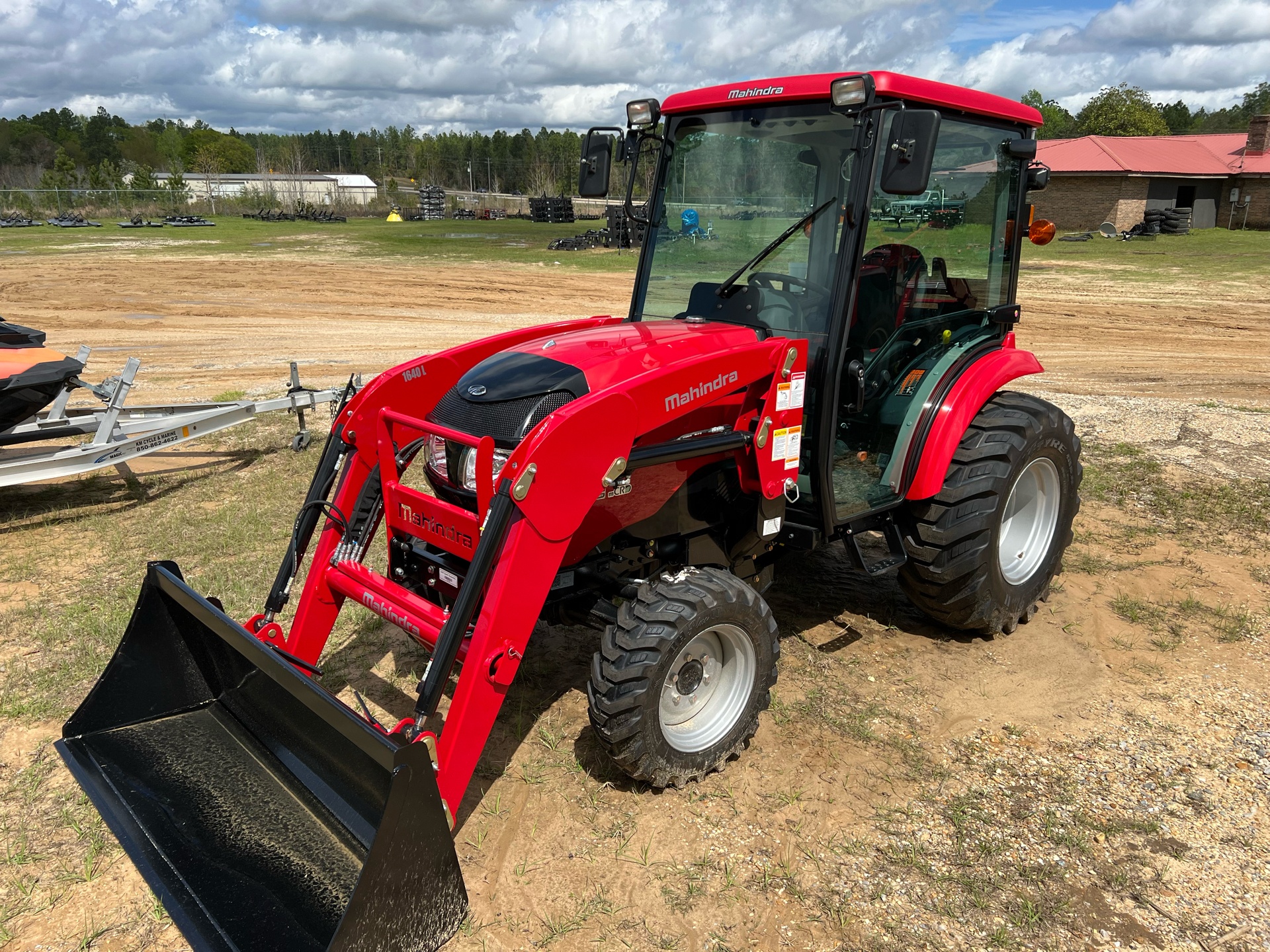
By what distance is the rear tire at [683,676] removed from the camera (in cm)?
313

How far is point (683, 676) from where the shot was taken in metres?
3.43

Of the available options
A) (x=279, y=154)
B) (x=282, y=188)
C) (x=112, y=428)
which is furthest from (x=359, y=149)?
(x=112, y=428)

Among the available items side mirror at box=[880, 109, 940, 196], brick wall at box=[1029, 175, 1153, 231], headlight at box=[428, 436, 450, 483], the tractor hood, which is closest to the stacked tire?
brick wall at box=[1029, 175, 1153, 231]

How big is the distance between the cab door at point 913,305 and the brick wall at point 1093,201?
106 ft

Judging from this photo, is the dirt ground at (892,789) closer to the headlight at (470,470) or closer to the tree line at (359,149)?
the headlight at (470,470)

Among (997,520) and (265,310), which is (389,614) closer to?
(997,520)

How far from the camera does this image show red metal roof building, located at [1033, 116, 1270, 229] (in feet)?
111

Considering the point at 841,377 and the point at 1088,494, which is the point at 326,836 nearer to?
the point at 841,377

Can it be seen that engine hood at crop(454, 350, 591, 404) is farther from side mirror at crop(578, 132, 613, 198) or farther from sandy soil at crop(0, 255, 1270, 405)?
sandy soil at crop(0, 255, 1270, 405)

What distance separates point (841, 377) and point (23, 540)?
17.6 feet

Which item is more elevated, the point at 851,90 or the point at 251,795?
the point at 851,90

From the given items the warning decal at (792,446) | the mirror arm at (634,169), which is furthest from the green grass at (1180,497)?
the mirror arm at (634,169)

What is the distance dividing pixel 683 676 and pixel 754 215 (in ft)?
6.67

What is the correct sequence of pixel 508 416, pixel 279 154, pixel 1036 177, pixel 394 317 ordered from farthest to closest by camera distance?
pixel 279 154 → pixel 394 317 → pixel 1036 177 → pixel 508 416
